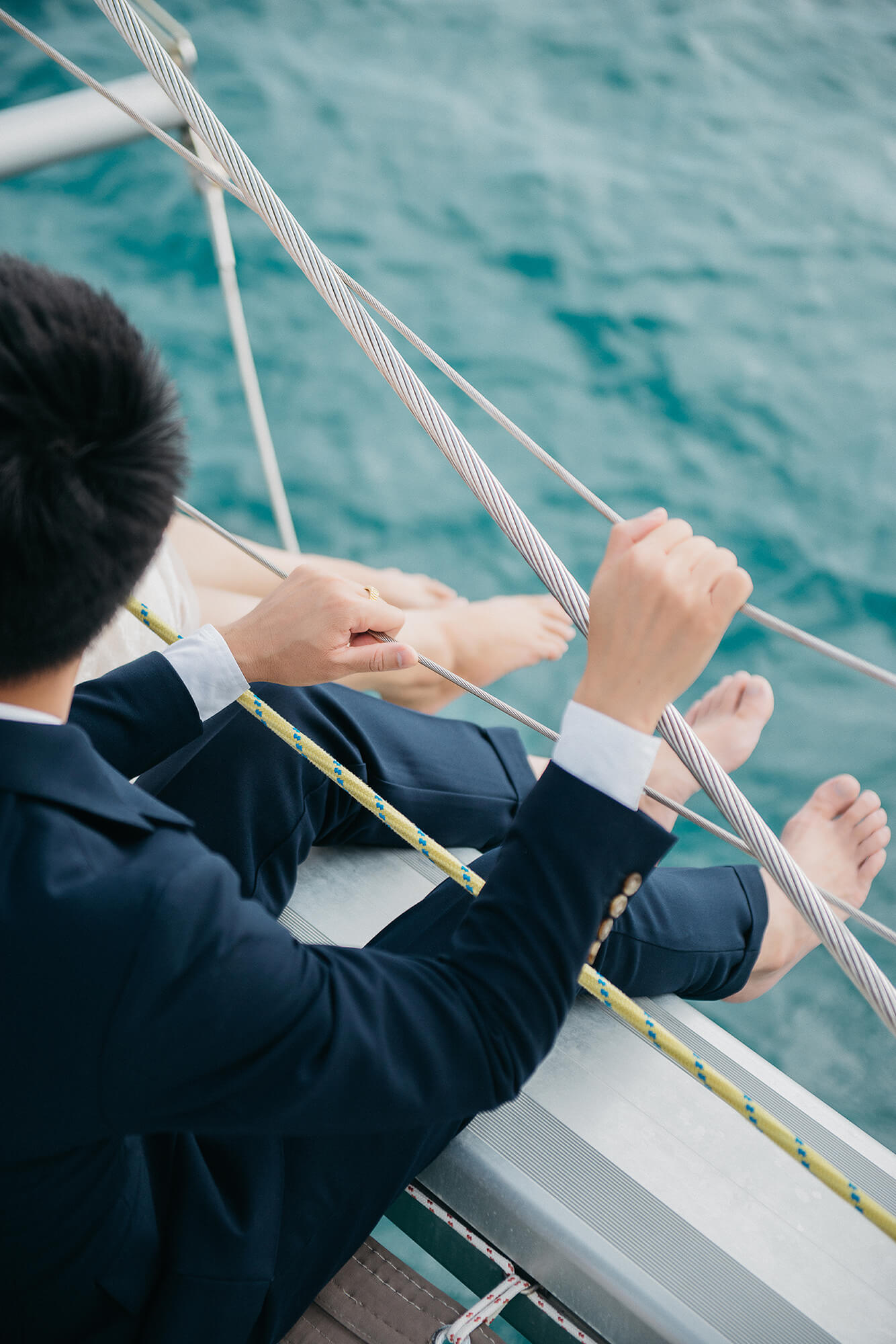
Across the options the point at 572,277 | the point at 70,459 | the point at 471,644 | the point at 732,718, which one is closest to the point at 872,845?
the point at 732,718

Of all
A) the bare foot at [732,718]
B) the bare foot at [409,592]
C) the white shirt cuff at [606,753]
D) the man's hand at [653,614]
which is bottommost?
the bare foot at [409,592]

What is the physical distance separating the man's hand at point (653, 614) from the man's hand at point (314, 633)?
0.86ft

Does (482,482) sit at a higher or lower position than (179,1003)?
higher

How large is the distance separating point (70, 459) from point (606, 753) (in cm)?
31

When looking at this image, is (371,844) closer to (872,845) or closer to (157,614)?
(157,614)

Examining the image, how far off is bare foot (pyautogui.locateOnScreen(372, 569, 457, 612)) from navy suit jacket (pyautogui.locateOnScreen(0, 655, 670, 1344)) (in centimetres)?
107

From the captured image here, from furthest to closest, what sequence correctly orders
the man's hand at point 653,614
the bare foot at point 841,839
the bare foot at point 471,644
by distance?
the bare foot at point 471,644
the bare foot at point 841,839
the man's hand at point 653,614

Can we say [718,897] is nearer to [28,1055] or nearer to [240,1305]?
[240,1305]

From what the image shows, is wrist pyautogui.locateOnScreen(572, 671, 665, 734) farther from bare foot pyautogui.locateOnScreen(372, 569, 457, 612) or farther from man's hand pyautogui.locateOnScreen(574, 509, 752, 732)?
bare foot pyautogui.locateOnScreen(372, 569, 457, 612)

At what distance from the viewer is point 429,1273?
1.54m

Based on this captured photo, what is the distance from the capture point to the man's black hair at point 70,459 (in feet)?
1.47

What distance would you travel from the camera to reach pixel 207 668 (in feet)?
2.76

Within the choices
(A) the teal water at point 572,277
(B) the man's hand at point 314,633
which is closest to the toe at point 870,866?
(A) the teal water at point 572,277

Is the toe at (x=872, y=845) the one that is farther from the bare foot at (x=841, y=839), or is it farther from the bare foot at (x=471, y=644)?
the bare foot at (x=471, y=644)
